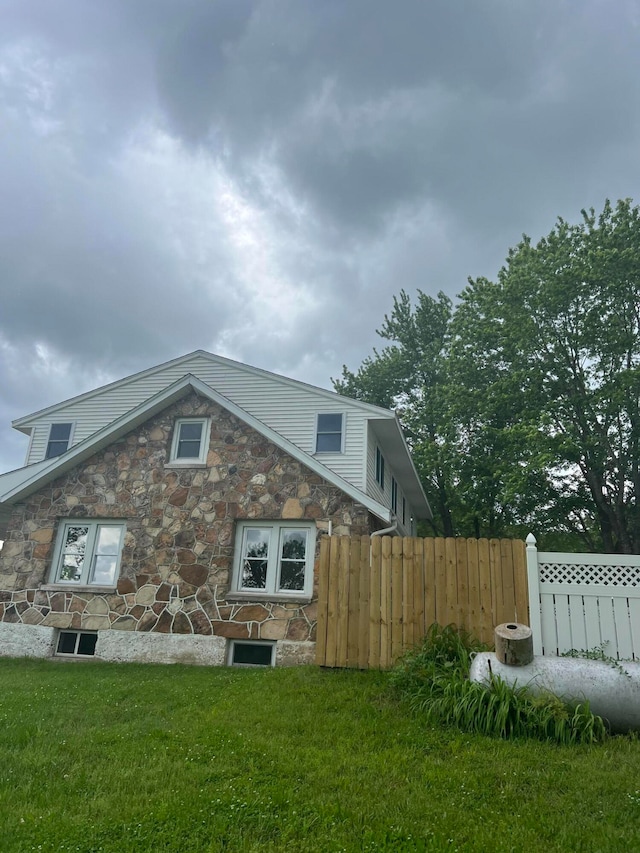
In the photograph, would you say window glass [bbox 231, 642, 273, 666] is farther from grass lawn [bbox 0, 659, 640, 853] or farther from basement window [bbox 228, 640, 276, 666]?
grass lawn [bbox 0, 659, 640, 853]

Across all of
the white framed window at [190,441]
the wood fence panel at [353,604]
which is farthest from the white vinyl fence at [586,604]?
the white framed window at [190,441]

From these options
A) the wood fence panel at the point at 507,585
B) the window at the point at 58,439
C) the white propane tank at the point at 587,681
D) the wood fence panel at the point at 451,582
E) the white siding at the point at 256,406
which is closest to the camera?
the white propane tank at the point at 587,681

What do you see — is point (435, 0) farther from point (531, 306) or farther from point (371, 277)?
point (371, 277)

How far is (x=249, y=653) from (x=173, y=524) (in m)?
2.80

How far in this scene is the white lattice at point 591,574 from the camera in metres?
6.85

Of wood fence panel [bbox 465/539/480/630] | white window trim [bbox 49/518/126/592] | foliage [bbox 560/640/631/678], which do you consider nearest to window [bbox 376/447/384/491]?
wood fence panel [bbox 465/539/480/630]

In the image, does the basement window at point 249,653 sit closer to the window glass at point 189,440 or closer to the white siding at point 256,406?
the window glass at point 189,440

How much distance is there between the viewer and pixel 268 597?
9.77 meters

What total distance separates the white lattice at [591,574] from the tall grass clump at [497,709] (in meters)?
1.62

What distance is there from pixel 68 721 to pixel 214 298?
59.9 feet

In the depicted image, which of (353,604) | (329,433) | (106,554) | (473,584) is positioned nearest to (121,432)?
(106,554)

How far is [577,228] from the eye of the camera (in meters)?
18.7

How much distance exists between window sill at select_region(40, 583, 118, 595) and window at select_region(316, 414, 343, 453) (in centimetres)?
556

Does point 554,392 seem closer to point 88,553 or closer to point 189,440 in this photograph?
point 189,440
